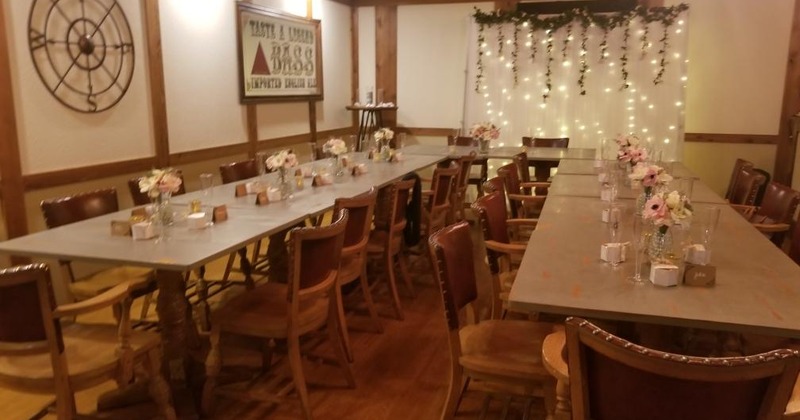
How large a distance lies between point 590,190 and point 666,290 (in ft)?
6.37

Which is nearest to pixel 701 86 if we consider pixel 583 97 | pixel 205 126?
pixel 583 97

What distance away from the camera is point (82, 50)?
414 cm

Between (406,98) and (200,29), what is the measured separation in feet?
11.1

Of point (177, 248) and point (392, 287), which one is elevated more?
point (177, 248)

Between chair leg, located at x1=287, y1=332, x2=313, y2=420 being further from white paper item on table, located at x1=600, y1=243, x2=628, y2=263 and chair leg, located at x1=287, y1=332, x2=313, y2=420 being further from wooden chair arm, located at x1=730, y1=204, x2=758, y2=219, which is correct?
wooden chair arm, located at x1=730, y1=204, x2=758, y2=219

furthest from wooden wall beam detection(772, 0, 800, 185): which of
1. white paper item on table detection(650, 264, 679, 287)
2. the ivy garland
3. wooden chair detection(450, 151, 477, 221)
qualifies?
white paper item on table detection(650, 264, 679, 287)

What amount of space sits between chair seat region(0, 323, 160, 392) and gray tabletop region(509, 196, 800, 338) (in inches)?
57.4

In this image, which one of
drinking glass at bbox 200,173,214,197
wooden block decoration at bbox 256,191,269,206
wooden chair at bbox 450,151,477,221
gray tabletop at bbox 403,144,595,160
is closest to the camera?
wooden block decoration at bbox 256,191,269,206

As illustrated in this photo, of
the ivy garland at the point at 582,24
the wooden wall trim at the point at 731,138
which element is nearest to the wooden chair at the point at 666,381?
the ivy garland at the point at 582,24

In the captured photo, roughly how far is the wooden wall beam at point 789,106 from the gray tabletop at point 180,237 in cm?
560

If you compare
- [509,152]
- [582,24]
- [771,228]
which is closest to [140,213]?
[771,228]

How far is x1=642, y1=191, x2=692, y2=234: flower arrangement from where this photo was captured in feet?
6.91

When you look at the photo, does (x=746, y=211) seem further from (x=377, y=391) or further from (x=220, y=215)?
(x=220, y=215)

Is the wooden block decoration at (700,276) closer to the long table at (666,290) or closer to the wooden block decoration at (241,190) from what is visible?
the long table at (666,290)
